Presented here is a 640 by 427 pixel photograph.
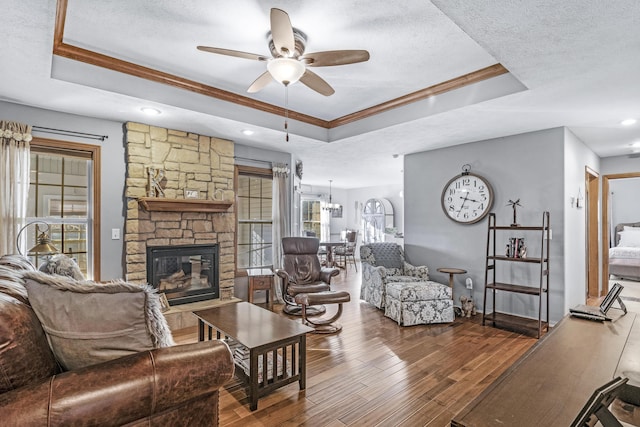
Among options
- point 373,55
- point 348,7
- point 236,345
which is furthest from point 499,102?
point 236,345

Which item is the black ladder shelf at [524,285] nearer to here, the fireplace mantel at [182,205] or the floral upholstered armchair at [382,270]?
the floral upholstered armchair at [382,270]

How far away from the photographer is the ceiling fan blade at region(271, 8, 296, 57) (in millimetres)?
1880

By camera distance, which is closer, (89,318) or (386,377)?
(89,318)

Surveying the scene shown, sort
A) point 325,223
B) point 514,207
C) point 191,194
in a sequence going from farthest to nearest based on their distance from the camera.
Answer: point 325,223, point 191,194, point 514,207

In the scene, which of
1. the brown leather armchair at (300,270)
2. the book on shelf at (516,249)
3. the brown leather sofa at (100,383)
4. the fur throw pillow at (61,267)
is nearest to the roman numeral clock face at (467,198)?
the book on shelf at (516,249)

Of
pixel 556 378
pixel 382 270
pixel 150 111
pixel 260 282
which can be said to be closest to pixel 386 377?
pixel 556 378

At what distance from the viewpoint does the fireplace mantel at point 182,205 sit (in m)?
3.81

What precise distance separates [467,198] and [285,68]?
3.37 metres

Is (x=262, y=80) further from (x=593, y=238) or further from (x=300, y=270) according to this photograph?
(x=593, y=238)

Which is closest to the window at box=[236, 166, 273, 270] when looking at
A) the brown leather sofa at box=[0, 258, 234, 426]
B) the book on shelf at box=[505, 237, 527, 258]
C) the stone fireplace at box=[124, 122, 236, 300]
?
the stone fireplace at box=[124, 122, 236, 300]

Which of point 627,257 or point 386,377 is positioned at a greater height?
point 627,257

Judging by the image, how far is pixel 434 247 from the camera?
5039 mm

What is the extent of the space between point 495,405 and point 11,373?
1.59 metres

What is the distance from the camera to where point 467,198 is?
4.65m
